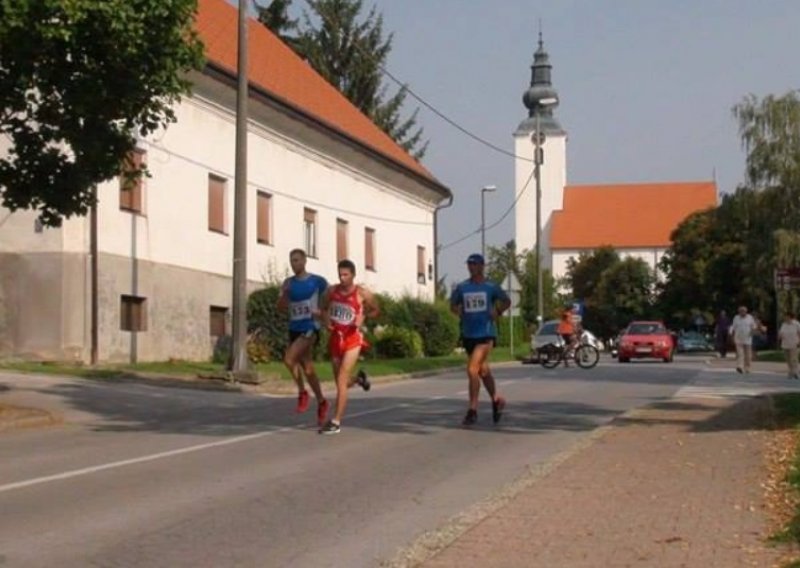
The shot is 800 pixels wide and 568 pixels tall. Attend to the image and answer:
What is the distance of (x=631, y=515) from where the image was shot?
33.4 ft

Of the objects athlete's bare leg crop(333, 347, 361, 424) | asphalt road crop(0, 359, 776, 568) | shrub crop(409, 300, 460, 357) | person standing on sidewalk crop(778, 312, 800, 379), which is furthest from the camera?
shrub crop(409, 300, 460, 357)

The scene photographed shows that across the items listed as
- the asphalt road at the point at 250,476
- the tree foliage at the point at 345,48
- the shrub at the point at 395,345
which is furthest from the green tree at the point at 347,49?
the asphalt road at the point at 250,476

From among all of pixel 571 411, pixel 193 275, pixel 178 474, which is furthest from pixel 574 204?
pixel 178 474

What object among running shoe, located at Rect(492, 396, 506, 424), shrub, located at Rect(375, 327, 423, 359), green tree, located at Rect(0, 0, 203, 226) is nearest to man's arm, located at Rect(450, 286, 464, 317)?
→ running shoe, located at Rect(492, 396, 506, 424)

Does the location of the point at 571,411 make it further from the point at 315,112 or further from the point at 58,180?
the point at 315,112

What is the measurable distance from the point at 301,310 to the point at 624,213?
395 ft

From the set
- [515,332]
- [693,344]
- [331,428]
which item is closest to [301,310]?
[331,428]

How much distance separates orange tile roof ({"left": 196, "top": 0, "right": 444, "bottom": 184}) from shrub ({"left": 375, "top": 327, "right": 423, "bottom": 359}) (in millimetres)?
6218

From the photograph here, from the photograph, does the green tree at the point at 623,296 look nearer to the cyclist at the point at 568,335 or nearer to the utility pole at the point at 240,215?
the cyclist at the point at 568,335

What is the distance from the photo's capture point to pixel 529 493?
11242 millimetres

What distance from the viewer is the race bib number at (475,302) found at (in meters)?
17.4

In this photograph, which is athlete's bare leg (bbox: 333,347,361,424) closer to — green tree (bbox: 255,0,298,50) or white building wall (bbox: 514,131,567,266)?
green tree (bbox: 255,0,298,50)

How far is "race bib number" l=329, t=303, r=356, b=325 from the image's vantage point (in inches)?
650

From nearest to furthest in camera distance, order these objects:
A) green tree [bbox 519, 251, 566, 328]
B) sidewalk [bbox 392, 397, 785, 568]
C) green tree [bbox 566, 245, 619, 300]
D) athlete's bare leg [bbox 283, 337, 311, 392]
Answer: sidewalk [bbox 392, 397, 785, 568] → athlete's bare leg [bbox 283, 337, 311, 392] → green tree [bbox 519, 251, 566, 328] → green tree [bbox 566, 245, 619, 300]
